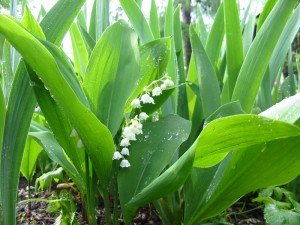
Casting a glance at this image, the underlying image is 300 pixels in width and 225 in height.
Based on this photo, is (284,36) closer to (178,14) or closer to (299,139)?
(178,14)

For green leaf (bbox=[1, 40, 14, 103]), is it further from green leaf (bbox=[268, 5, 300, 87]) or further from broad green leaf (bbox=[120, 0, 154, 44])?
green leaf (bbox=[268, 5, 300, 87])

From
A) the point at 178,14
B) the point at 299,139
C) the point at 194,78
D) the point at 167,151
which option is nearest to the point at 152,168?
the point at 167,151

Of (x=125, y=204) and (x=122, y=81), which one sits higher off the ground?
(x=122, y=81)

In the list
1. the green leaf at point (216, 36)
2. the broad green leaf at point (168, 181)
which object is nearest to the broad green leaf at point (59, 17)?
the broad green leaf at point (168, 181)

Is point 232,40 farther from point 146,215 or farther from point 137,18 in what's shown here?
point 146,215

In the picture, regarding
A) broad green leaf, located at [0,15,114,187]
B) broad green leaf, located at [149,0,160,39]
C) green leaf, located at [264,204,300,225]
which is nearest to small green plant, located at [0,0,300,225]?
broad green leaf, located at [0,15,114,187]

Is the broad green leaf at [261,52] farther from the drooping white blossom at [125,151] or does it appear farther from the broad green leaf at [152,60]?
the drooping white blossom at [125,151]
